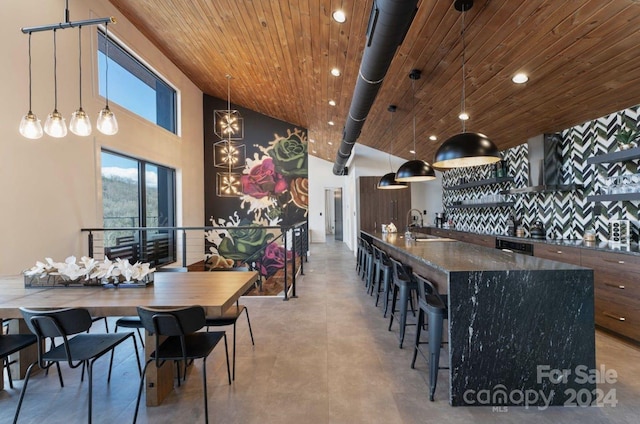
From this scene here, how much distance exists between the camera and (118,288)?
2.38m

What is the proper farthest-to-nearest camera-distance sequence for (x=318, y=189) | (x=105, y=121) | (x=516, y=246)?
1. (x=318, y=189)
2. (x=516, y=246)
3. (x=105, y=121)

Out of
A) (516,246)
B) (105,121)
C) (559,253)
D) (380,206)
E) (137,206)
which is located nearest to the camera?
(105,121)

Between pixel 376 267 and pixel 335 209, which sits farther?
pixel 335 209

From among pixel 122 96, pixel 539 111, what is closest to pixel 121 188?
pixel 122 96

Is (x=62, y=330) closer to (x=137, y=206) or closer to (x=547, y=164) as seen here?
(x=137, y=206)

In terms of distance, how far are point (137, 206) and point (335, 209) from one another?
34.9ft

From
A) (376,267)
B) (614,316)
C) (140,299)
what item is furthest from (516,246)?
(140,299)

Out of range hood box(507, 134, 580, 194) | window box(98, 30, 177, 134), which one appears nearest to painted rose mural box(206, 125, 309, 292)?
window box(98, 30, 177, 134)

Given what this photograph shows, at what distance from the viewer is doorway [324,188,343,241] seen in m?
14.4

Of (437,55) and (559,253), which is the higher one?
(437,55)

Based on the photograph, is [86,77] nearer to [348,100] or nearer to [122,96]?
[122,96]

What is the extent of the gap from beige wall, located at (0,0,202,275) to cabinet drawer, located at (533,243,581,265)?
20.4ft

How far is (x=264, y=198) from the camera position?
316 inches

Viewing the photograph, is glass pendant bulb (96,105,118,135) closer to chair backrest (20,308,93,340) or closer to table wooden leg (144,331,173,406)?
chair backrest (20,308,93,340)
